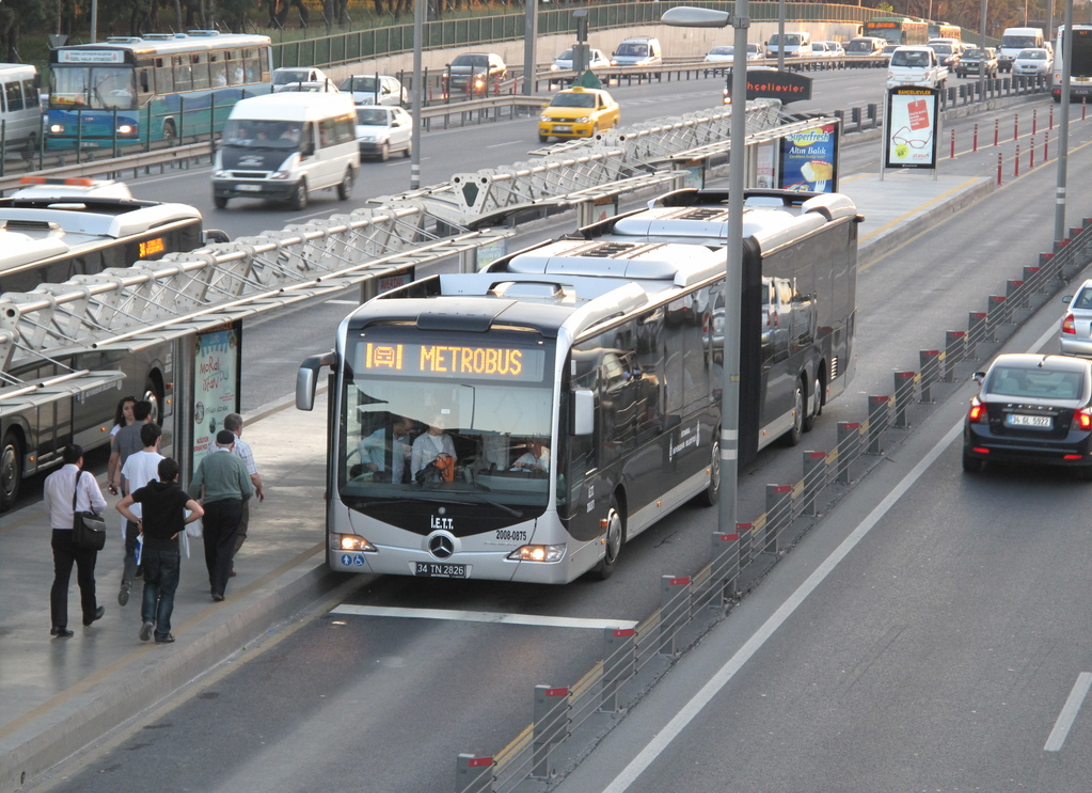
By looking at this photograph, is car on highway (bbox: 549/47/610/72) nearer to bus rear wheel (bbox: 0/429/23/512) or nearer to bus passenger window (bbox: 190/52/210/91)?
bus passenger window (bbox: 190/52/210/91)

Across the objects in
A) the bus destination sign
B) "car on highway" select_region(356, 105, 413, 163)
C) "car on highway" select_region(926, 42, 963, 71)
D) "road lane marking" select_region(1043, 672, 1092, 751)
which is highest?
"car on highway" select_region(926, 42, 963, 71)

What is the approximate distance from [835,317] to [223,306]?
10.3 metres

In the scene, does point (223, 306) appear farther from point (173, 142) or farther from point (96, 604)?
point (173, 142)

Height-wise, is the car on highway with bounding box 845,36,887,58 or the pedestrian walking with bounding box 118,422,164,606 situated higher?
the car on highway with bounding box 845,36,887,58

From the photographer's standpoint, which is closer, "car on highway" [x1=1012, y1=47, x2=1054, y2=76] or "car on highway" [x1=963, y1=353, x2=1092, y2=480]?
"car on highway" [x1=963, y1=353, x2=1092, y2=480]

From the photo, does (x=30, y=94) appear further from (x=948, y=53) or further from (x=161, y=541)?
(x=948, y=53)

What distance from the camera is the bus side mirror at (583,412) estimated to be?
1388 cm

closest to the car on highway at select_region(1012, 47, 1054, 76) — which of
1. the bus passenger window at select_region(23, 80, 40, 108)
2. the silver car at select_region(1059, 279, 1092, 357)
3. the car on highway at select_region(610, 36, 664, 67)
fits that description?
the car on highway at select_region(610, 36, 664, 67)

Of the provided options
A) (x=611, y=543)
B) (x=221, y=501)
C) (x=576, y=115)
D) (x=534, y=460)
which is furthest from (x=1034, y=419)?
(x=576, y=115)

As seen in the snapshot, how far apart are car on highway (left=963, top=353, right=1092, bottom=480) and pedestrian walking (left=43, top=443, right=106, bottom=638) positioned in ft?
35.3

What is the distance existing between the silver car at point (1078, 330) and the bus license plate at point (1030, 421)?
7.22 metres

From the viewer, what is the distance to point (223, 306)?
15430mm

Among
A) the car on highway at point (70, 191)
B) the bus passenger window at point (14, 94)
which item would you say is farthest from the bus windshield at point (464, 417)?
the bus passenger window at point (14, 94)

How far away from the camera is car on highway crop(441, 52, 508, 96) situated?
73500mm
